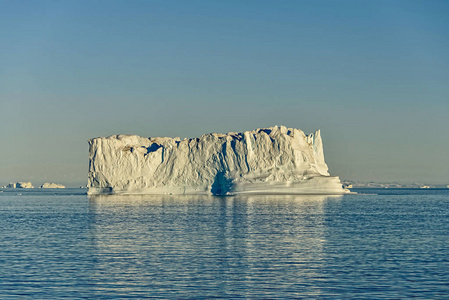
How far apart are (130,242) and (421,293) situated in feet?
44.8

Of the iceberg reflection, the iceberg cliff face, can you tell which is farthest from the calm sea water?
the iceberg cliff face

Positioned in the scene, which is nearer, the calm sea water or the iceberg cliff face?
the calm sea water

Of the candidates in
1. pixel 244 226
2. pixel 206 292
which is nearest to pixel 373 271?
pixel 206 292

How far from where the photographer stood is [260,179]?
259 feet

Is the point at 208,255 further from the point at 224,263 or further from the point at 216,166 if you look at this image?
the point at 216,166

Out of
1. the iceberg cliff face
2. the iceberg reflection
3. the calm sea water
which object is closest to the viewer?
the calm sea water

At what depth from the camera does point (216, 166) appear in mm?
80750

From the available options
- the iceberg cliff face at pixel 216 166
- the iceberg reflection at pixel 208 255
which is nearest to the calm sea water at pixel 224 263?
the iceberg reflection at pixel 208 255

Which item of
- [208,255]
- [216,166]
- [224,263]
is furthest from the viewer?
[216,166]

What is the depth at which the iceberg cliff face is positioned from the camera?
78.9 m

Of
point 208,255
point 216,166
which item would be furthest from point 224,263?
point 216,166

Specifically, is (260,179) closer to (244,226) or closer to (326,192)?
(326,192)

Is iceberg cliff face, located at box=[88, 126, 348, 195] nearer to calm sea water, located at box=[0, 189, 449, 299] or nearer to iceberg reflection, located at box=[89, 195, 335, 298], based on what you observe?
iceberg reflection, located at box=[89, 195, 335, 298]

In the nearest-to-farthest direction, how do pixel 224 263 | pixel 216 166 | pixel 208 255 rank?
pixel 224 263 → pixel 208 255 → pixel 216 166
